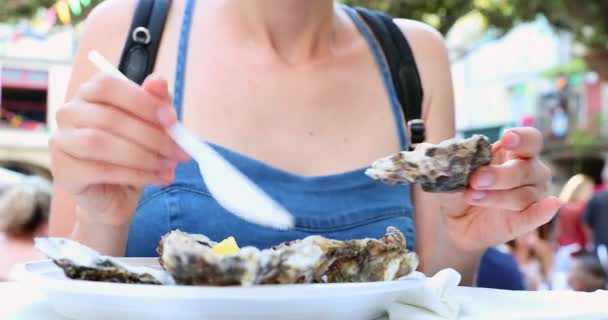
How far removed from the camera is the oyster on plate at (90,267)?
22.6 inches

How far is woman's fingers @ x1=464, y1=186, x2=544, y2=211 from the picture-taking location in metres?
0.81

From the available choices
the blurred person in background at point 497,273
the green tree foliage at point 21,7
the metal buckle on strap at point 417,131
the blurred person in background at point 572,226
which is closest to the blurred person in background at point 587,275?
the blurred person in background at point 572,226

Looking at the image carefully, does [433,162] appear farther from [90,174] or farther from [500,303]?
[90,174]

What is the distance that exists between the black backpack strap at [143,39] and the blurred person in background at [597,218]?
158 inches

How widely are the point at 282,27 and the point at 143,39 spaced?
0.94 ft

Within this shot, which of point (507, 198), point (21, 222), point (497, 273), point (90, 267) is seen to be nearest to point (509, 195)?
point (507, 198)

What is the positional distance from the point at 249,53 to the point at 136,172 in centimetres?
68

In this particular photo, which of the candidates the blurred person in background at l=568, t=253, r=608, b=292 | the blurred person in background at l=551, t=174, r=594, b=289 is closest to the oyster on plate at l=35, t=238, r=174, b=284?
the blurred person in background at l=568, t=253, r=608, b=292

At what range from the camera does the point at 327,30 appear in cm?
145

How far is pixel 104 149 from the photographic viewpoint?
71 centimetres

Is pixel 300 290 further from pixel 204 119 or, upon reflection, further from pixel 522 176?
pixel 204 119

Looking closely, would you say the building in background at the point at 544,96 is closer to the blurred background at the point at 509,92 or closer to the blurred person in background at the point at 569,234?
the blurred background at the point at 509,92

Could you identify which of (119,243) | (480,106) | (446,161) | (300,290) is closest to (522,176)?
(446,161)

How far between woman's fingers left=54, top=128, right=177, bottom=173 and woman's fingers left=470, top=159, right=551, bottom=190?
37cm
